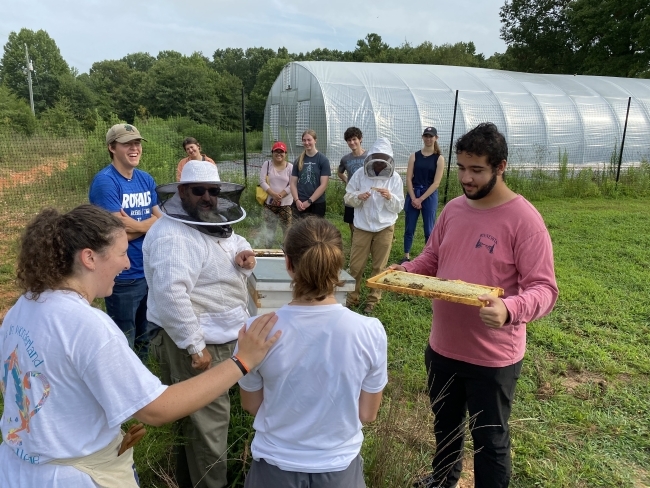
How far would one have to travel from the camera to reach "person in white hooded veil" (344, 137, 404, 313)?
18.0 ft

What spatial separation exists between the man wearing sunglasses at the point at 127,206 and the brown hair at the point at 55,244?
2.18m

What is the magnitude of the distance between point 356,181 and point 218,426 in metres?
3.76

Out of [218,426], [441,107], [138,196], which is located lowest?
[218,426]

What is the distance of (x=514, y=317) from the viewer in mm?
2025

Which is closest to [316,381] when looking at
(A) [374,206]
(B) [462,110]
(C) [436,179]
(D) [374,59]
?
(A) [374,206]

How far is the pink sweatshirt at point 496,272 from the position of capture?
85.5 inches

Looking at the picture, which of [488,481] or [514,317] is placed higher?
[514,317]

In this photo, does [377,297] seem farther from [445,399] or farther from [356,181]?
[445,399]

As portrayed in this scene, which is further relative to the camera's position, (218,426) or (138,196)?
(138,196)

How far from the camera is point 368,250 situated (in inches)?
224

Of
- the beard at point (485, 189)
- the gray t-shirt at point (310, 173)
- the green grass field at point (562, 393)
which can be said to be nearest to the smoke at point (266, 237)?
the green grass field at point (562, 393)

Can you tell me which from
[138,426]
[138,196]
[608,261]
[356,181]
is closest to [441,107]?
[608,261]

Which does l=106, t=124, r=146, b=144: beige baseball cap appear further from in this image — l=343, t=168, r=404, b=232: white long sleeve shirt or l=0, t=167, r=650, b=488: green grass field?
l=343, t=168, r=404, b=232: white long sleeve shirt

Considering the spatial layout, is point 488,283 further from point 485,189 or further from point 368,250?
point 368,250
